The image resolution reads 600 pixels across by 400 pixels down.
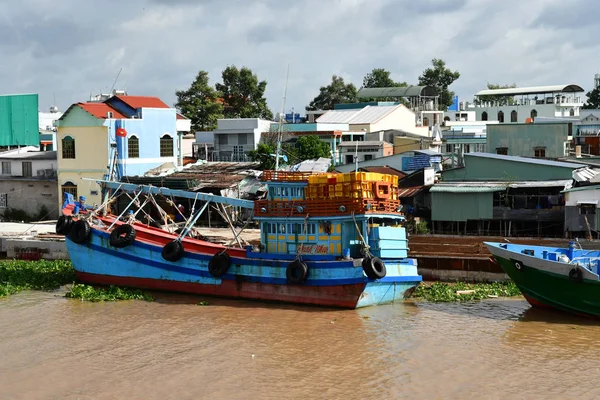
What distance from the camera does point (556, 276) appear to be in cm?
2019

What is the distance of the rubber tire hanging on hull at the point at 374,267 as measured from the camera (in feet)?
68.4

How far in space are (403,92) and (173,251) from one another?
3707cm

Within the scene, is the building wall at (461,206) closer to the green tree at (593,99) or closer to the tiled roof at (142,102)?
the tiled roof at (142,102)

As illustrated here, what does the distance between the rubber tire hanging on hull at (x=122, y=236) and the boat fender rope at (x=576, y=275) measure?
39.8 ft

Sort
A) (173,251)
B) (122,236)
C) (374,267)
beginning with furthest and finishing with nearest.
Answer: (122,236)
(173,251)
(374,267)

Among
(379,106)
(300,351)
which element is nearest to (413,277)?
(300,351)

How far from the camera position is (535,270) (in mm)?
20516

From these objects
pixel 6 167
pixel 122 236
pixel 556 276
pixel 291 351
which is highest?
pixel 6 167

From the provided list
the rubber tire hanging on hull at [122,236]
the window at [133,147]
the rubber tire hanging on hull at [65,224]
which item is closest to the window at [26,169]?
the window at [133,147]

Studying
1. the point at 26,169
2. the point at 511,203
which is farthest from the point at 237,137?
the point at 511,203

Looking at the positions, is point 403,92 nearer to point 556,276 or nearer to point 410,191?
point 410,191

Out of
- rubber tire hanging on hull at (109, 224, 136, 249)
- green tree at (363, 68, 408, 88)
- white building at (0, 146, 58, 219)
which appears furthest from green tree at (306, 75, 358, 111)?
rubber tire hanging on hull at (109, 224, 136, 249)

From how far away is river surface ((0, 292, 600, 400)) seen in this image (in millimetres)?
15742

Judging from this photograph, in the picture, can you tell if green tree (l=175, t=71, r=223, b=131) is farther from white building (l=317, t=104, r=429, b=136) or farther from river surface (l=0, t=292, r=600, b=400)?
river surface (l=0, t=292, r=600, b=400)
